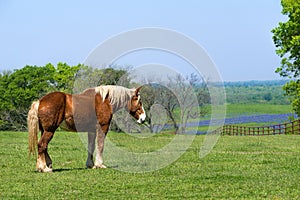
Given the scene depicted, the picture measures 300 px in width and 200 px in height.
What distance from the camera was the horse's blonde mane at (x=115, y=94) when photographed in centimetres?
1219

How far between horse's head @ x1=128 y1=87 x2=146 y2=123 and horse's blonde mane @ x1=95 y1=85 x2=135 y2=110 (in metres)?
0.24

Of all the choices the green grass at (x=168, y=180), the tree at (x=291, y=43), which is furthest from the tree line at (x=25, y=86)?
the green grass at (x=168, y=180)

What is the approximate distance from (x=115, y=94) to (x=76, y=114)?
949mm

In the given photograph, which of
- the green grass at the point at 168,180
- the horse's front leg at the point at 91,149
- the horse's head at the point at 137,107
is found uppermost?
the horse's head at the point at 137,107

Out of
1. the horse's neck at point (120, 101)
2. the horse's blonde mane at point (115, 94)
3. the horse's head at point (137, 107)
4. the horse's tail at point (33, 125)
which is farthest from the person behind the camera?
the horse's head at point (137, 107)

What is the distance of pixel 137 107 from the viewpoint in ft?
42.3

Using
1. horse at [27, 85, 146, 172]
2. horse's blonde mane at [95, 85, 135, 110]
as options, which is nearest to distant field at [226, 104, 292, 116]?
horse's blonde mane at [95, 85, 135, 110]

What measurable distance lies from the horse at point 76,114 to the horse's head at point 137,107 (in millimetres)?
38

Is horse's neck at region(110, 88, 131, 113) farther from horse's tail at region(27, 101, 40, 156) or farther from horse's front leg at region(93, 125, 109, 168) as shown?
horse's tail at region(27, 101, 40, 156)

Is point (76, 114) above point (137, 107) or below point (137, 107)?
below

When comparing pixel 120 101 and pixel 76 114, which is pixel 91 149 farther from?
pixel 120 101

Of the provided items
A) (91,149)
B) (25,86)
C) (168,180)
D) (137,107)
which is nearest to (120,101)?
(137,107)

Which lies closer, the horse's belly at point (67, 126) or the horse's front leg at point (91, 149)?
the horse's belly at point (67, 126)

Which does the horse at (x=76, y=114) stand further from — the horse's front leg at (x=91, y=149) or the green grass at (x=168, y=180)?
the green grass at (x=168, y=180)
